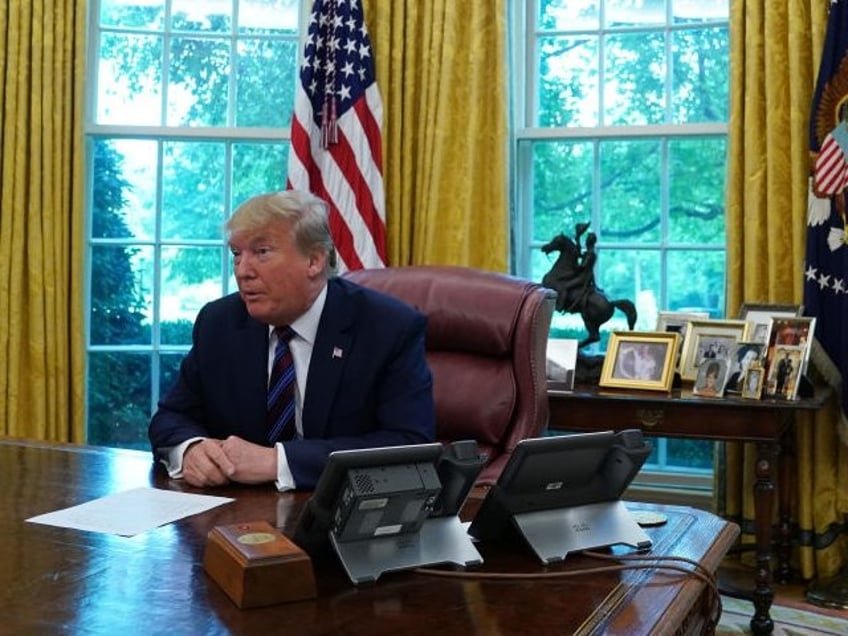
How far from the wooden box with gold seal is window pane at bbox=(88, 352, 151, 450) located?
3.14 m

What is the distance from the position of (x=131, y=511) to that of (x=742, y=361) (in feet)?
6.99

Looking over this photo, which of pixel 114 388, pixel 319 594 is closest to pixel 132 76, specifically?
pixel 114 388

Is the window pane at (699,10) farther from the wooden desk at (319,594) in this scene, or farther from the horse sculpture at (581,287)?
the wooden desk at (319,594)

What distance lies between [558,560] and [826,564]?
7.89 ft

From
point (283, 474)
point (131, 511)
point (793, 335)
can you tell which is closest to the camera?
point (131, 511)

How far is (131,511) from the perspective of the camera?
1.62m

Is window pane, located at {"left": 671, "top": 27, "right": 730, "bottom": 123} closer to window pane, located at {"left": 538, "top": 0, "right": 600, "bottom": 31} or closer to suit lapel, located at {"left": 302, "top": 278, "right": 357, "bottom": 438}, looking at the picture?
window pane, located at {"left": 538, "top": 0, "right": 600, "bottom": 31}

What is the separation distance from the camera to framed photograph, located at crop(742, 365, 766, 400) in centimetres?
309

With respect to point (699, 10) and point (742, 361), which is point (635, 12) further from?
point (742, 361)

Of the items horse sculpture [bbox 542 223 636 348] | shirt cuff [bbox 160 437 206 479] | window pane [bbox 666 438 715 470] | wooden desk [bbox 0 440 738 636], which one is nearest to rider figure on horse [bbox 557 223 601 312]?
horse sculpture [bbox 542 223 636 348]

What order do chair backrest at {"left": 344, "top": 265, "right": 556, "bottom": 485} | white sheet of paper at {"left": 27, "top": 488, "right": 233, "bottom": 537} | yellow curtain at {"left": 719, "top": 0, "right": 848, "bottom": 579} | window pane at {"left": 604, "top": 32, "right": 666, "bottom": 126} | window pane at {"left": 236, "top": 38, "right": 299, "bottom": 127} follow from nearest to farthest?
1. white sheet of paper at {"left": 27, "top": 488, "right": 233, "bottom": 537}
2. chair backrest at {"left": 344, "top": 265, "right": 556, "bottom": 485}
3. yellow curtain at {"left": 719, "top": 0, "right": 848, "bottom": 579}
4. window pane at {"left": 604, "top": 32, "right": 666, "bottom": 126}
5. window pane at {"left": 236, "top": 38, "right": 299, "bottom": 127}

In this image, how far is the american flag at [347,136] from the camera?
12.5 feet

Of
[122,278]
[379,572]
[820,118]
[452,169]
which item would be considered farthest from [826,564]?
[122,278]

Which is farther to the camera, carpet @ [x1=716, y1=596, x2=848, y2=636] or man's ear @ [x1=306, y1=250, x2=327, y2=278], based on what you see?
carpet @ [x1=716, y1=596, x2=848, y2=636]
